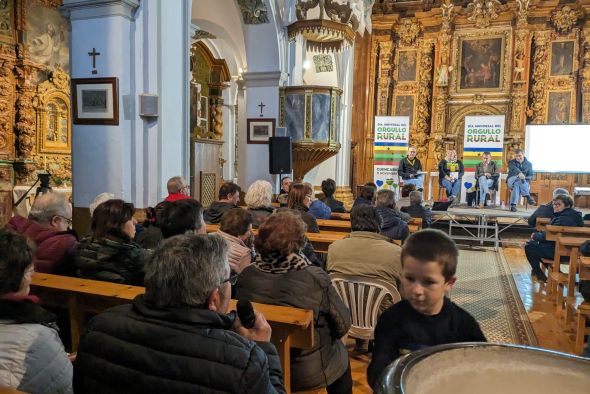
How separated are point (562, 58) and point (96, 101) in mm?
13071

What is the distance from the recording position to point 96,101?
16.7 feet

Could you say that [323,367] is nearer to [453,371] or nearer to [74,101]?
[453,371]

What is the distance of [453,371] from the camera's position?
80 cm

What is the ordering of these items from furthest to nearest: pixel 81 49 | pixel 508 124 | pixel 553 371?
1. pixel 508 124
2. pixel 81 49
3. pixel 553 371

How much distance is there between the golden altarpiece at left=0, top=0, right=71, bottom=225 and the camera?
362 inches

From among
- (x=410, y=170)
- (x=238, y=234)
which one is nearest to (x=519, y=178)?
(x=410, y=170)

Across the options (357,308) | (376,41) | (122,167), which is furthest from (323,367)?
(376,41)

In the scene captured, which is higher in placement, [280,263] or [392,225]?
[280,263]

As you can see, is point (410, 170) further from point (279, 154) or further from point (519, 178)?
point (279, 154)

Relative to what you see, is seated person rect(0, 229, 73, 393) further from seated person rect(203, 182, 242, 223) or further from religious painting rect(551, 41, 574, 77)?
religious painting rect(551, 41, 574, 77)

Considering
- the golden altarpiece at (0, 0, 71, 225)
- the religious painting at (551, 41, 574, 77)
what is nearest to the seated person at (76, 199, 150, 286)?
the golden altarpiece at (0, 0, 71, 225)

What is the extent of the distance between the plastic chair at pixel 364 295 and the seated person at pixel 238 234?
0.54 m

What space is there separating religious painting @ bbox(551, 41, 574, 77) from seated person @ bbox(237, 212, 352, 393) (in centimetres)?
1397

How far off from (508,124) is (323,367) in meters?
13.5
